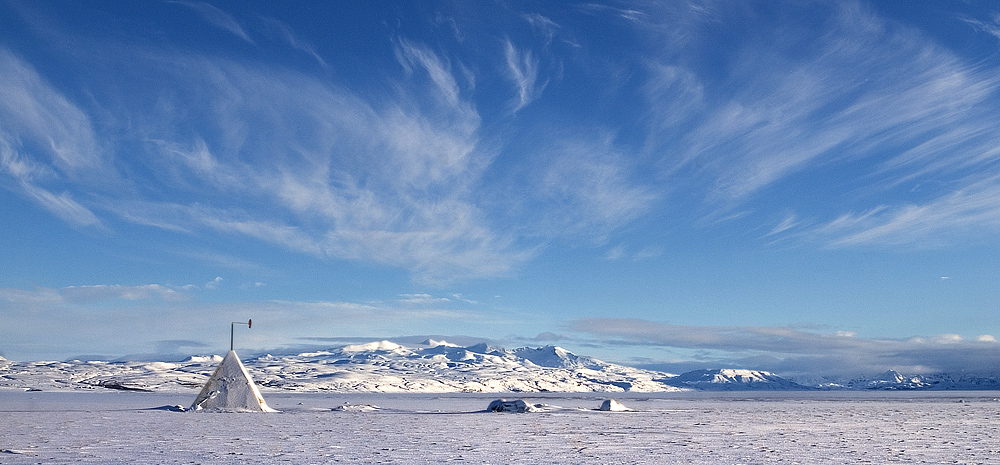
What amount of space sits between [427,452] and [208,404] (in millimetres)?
34296

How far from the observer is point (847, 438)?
30.3 m

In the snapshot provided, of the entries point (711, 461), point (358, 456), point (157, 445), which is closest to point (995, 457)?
point (711, 461)

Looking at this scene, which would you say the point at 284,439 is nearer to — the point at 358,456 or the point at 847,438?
the point at 358,456

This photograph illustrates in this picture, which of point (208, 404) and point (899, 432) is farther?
point (208, 404)

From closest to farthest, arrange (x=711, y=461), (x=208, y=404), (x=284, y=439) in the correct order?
1. (x=711, y=461)
2. (x=284, y=439)
3. (x=208, y=404)

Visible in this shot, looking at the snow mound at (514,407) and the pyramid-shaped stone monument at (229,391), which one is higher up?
the pyramid-shaped stone monument at (229,391)

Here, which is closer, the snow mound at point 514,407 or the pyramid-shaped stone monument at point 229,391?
the pyramid-shaped stone monument at point 229,391

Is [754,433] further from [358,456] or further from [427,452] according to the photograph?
[358,456]

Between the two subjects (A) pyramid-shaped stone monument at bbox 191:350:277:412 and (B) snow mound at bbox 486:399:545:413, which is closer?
(A) pyramid-shaped stone monument at bbox 191:350:277:412

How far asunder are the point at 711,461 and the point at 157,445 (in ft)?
61.0

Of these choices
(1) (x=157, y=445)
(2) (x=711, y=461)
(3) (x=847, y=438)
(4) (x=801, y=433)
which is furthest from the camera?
(4) (x=801, y=433)

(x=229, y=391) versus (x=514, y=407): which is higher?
(x=229, y=391)

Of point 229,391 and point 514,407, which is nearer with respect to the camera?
point 229,391

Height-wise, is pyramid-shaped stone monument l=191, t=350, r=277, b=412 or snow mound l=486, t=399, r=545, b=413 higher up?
pyramid-shaped stone monument l=191, t=350, r=277, b=412
